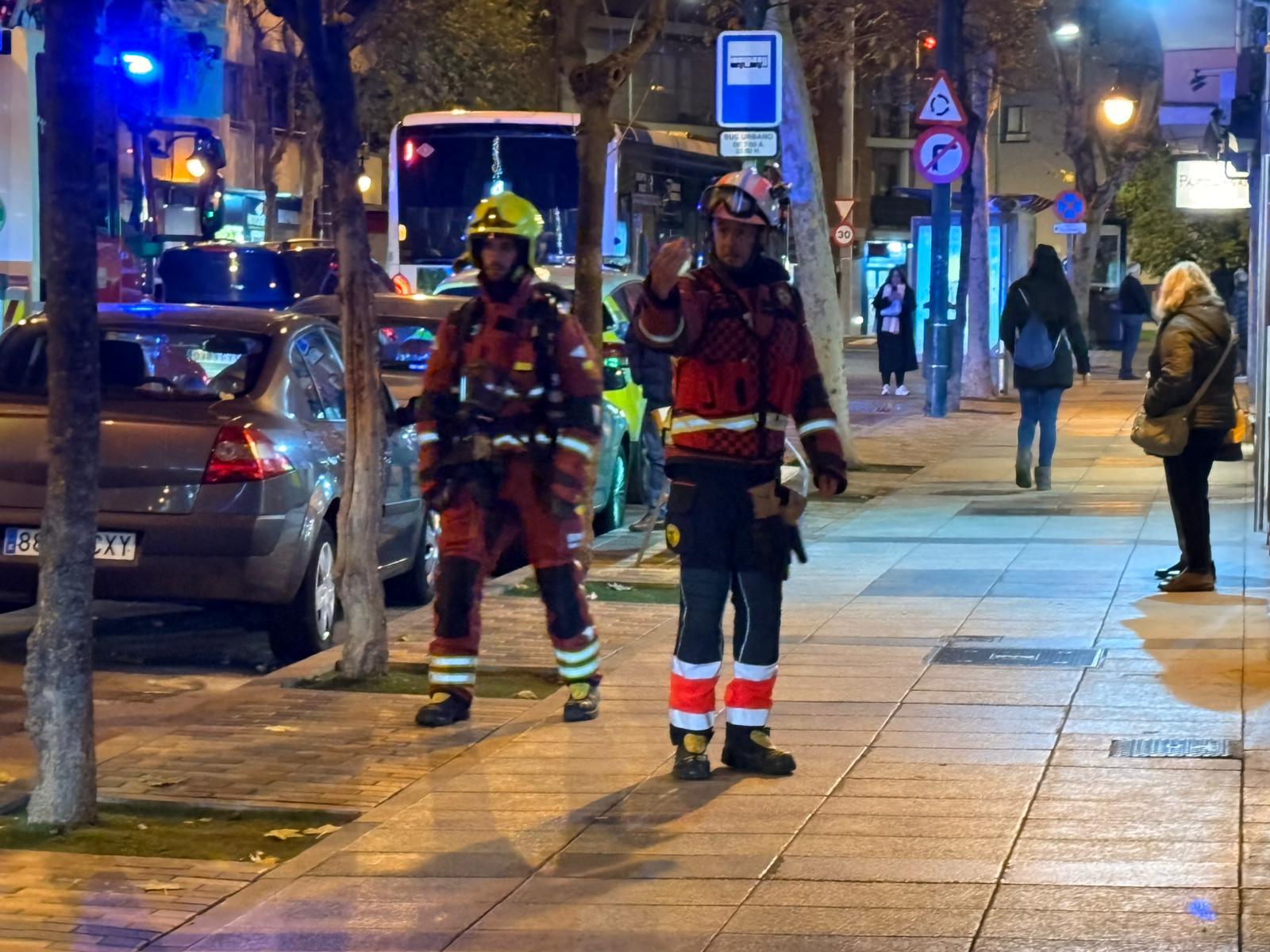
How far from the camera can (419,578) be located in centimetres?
1135

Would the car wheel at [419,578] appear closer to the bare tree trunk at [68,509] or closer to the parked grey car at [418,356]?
the parked grey car at [418,356]

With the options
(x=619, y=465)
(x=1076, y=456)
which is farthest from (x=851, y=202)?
(x=619, y=465)

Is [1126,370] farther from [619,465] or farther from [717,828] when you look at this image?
[717,828]

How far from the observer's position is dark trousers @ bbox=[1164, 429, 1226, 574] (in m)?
11.0

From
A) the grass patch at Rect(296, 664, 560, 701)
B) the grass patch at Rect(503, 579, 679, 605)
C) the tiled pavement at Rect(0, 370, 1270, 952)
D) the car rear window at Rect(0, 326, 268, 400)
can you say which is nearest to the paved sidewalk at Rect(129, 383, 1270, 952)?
the tiled pavement at Rect(0, 370, 1270, 952)

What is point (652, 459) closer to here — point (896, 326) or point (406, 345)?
point (406, 345)

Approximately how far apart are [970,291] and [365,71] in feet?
57.4

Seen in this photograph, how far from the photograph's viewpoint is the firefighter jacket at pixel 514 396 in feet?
25.2

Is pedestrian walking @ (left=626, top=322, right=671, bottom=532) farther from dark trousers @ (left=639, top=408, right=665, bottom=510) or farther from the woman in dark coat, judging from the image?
the woman in dark coat

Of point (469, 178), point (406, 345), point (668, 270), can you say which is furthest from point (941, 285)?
point (668, 270)

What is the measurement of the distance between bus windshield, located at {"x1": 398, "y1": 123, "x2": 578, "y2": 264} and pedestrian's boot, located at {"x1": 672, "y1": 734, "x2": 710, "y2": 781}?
17.6 meters

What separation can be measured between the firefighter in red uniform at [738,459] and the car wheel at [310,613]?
119 inches

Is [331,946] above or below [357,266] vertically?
below

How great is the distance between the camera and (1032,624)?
9.98 metres
